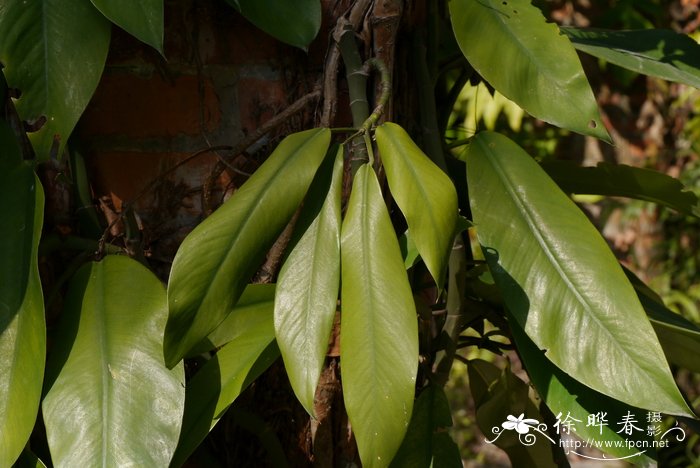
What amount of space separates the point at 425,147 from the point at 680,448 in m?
2.08

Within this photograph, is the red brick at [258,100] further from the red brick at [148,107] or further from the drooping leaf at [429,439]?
the drooping leaf at [429,439]

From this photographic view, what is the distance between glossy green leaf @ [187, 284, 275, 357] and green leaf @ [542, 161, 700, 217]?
1.20 feet

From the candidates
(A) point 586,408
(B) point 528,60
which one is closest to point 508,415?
(A) point 586,408

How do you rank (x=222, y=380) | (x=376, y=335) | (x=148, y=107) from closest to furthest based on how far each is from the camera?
(x=376, y=335), (x=222, y=380), (x=148, y=107)

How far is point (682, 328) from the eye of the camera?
2.51 feet

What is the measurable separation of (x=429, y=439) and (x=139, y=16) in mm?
472

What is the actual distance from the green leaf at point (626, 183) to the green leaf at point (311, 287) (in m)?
0.33

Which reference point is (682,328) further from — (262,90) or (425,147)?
(262,90)

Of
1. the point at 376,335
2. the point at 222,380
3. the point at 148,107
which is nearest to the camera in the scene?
the point at 376,335

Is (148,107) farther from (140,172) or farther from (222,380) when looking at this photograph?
(222,380)

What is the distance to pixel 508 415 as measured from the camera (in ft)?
2.86

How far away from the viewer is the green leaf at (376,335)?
0.64 m

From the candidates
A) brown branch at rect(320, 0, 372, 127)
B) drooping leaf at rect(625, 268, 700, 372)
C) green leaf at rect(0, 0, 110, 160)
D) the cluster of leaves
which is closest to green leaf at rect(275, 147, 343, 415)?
the cluster of leaves

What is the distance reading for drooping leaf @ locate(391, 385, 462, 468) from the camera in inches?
31.0
